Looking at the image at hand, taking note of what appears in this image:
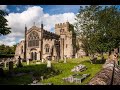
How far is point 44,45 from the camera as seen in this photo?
6394 centimetres

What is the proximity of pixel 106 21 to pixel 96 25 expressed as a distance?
1427mm

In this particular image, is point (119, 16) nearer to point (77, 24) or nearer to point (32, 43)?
point (77, 24)

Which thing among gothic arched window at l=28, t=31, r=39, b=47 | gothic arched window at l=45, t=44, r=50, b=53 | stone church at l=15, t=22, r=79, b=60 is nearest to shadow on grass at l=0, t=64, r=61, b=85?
stone church at l=15, t=22, r=79, b=60

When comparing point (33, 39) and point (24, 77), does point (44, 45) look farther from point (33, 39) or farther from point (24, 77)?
point (24, 77)

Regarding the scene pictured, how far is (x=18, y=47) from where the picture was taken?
67375mm

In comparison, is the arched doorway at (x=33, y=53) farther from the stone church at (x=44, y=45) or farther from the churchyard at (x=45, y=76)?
the churchyard at (x=45, y=76)

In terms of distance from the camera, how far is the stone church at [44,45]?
6241 cm

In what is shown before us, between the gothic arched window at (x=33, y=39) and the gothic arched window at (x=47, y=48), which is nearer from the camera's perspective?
the gothic arched window at (x=47, y=48)

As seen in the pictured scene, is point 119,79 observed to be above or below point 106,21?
below

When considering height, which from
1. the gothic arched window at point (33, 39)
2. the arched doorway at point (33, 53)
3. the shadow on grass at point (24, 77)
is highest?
the gothic arched window at point (33, 39)

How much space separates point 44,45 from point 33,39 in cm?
441

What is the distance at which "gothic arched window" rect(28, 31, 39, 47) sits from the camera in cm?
6600

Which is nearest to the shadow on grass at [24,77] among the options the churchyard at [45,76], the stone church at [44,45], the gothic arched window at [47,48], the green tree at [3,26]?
the churchyard at [45,76]
